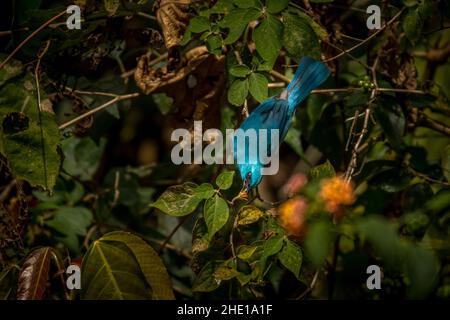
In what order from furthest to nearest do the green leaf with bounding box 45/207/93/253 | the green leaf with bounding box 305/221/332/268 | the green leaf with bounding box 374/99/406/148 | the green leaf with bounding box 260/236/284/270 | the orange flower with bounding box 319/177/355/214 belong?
the green leaf with bounding box 45/207/93/253 < the green leaf with bounding box 374/99/406/148 < the green leaf with bounding box 260/236/284/270 < the orange flower with bounding box 319/177/355/214 < the green leaf with bounding box 305/221/332/268

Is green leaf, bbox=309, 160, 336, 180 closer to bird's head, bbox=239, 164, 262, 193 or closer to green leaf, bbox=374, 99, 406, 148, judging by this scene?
bird's head, bbox=239, 164, 262, 193

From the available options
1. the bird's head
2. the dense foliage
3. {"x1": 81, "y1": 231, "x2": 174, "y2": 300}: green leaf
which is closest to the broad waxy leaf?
the dense foliage

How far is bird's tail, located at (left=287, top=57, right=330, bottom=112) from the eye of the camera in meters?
1.50

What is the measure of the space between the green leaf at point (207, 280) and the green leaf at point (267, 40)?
0.55 m

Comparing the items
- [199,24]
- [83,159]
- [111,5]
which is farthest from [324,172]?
[83,159]

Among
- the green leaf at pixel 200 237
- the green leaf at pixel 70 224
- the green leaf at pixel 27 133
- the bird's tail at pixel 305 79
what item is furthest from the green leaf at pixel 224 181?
the green leaf at pixel 70 224

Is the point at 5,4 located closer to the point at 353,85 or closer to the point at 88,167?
the point at 88,167

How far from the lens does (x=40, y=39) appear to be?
1675 mm

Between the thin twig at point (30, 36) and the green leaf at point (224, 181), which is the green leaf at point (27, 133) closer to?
the thin twig at point (30, 36)

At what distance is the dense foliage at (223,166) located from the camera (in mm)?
1396

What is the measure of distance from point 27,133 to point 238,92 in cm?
59

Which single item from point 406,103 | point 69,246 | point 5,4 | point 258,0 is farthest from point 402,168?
point 5,4

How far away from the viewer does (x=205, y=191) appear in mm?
1391

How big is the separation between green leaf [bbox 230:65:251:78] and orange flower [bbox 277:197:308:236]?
1.17 feet
